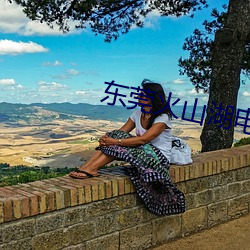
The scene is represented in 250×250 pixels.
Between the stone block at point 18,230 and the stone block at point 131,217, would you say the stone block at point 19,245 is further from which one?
the stone block at point 131,217

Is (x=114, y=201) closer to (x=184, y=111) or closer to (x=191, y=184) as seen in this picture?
(x=191, y=184)

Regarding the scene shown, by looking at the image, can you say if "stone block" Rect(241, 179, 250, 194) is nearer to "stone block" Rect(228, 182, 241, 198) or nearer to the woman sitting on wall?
"stone block" Rect(228, 182, 241, 198)

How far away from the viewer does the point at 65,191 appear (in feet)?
9.89

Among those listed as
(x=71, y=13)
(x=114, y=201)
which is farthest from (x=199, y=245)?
(x=71, y=13)

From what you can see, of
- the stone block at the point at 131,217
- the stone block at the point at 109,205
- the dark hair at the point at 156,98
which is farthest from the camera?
the dark hair at the point at 156,98

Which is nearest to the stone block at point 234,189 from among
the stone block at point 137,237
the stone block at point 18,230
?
the stone block at point 137,237

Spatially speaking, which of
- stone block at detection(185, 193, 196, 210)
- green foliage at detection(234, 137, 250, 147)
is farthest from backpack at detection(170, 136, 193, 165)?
green foliage at detection(234, 137, 250, 147)

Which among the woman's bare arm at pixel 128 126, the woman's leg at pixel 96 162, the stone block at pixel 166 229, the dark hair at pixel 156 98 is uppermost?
the dark hair at pixel 156 98

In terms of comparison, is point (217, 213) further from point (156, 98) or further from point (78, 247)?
point (78, 247)

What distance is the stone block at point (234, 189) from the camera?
4.42 metres

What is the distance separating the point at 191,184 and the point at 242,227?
0.75m

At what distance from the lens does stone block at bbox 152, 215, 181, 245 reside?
3695 millimetres

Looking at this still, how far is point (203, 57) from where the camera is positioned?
32.5 ft

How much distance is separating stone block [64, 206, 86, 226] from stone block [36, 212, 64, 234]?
41 millimetres
